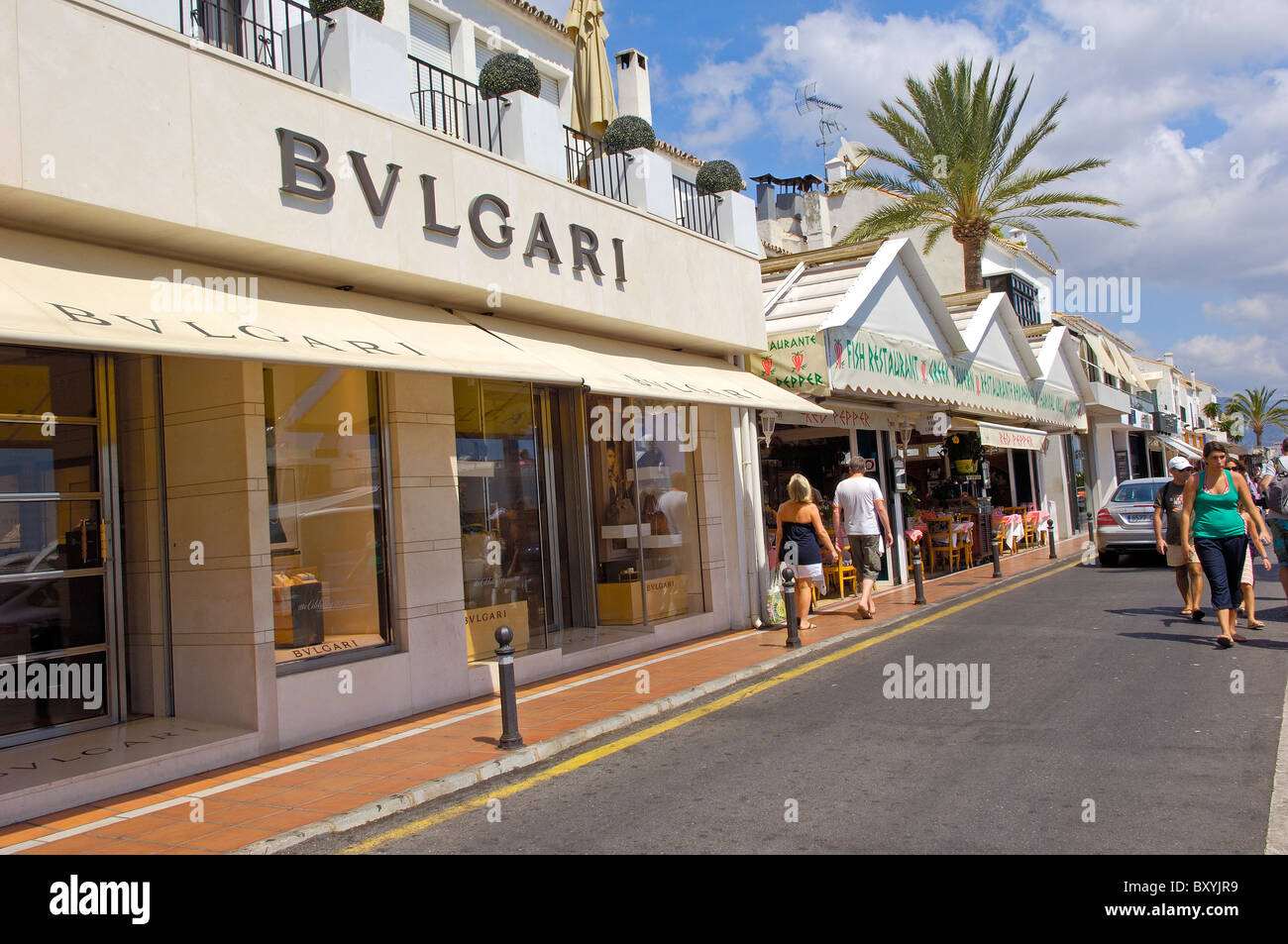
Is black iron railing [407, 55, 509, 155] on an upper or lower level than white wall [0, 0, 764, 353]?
upper

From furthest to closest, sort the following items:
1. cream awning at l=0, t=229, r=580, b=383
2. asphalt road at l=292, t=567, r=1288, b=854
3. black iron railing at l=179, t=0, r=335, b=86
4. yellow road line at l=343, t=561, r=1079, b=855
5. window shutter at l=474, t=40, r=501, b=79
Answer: window shutter at l=474, t=40, r=501, b=79 < black iron railing at l=179, t=0, r=335, b=86 < yellow road line at l=343, t=561, r=1079, b=855 < cream awning at l=0, t=229, r=580, b=383 < asphalt road at l=292, t=567, r=1288, b=854

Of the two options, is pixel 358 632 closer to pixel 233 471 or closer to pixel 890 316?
pixel 233 471

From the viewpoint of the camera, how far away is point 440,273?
8047 millimetres

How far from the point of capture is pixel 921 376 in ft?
51.2

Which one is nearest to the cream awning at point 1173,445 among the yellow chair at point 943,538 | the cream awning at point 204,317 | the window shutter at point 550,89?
the yellow chair at point 943,538

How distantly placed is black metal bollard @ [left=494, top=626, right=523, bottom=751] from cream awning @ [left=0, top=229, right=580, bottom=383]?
192cm

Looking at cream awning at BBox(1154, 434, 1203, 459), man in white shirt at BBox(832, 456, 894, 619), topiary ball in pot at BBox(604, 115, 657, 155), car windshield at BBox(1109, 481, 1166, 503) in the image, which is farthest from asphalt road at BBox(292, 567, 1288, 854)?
cream awning at BBox(1154, 434, 1203, 459)

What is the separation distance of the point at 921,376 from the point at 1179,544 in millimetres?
5890

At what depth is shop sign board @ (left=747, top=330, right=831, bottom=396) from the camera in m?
12.7

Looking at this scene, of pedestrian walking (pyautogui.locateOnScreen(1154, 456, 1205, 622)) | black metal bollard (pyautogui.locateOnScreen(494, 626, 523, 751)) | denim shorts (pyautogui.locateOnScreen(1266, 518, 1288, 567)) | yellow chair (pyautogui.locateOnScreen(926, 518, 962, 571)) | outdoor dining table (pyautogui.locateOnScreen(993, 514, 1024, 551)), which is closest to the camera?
black metal bollard (pyautogui.locateOnScreen(494, 626, 523, 751))

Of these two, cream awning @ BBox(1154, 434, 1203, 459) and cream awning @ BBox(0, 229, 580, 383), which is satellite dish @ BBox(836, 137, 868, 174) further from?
cream awning @ BBox(0, 229, 580, 383)

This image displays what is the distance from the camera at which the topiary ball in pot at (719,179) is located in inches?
511

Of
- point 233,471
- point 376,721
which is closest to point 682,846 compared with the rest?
point 376,721

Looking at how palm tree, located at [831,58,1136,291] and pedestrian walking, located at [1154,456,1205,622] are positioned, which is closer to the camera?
pedestrian walking, located at [1154,456,1205,622]
